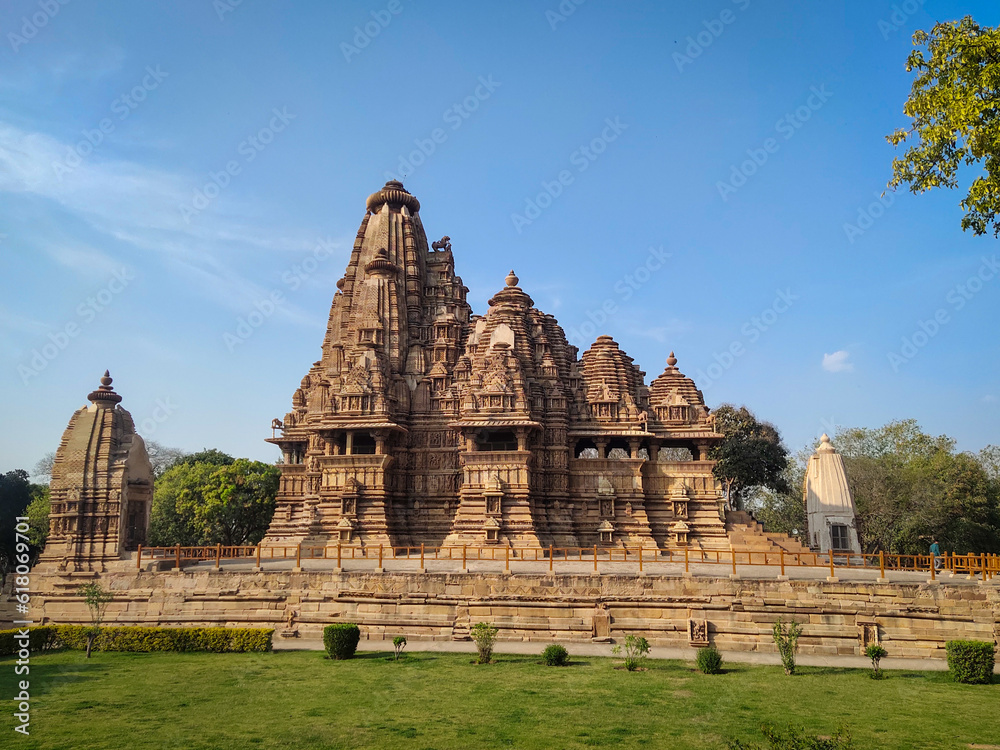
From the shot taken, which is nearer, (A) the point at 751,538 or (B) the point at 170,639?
(B) the point at 170,639

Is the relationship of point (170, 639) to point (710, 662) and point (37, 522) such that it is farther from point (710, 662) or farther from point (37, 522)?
point (37, 522)

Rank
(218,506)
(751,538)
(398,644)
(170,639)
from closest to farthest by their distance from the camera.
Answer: (398,644)
(170,639)
(751,538)
(218,506)

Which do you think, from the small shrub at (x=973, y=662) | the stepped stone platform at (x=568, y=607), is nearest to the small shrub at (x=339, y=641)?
the stepped stone platform at (x=568, y=607)

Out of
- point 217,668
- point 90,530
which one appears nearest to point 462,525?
point 90,530

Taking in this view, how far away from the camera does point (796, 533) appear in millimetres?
54312

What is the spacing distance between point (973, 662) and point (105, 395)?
2633 cm

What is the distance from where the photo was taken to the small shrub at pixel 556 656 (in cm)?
1652

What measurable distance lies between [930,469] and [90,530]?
42.5 meters

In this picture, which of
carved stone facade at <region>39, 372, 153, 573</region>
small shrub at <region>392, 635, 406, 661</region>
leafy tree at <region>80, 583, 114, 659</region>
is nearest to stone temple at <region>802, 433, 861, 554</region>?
small shrub at <region>392, 635, 406, 661</region>

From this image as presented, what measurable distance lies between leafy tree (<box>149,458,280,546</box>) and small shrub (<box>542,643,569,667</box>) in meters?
32.1

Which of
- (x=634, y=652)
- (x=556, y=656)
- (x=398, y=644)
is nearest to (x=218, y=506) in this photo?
(x=398, y=644)

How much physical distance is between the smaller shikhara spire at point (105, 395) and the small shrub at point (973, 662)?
84.8 ft

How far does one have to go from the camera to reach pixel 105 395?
25.8m

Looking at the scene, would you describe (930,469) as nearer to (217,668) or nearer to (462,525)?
(462,525)
